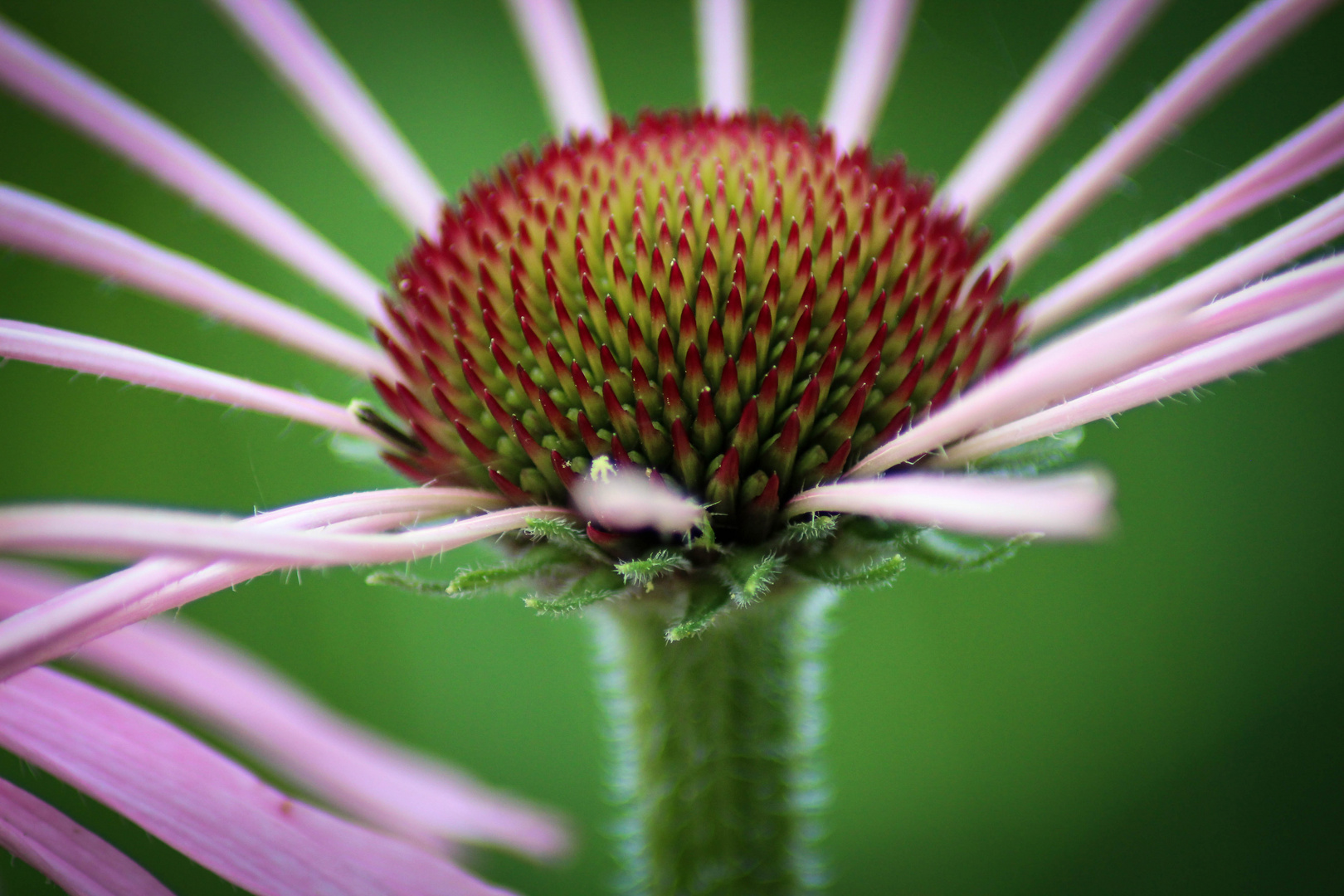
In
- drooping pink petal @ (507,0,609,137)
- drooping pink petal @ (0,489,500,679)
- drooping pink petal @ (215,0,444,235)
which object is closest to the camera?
drooping pink petal @ (0,489,500,679)

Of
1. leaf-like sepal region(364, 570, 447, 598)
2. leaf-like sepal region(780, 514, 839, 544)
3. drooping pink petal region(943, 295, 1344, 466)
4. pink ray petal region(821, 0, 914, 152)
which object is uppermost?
pink ray petal region(821, 0, 914, 152)

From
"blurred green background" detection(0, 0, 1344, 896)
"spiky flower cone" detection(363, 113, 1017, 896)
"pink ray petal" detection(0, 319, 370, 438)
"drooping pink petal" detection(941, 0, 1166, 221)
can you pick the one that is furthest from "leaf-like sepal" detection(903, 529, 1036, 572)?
"blurred green background" detection(0, 0, 1344, 896)

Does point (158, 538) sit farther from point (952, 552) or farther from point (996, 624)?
point (996, 624)

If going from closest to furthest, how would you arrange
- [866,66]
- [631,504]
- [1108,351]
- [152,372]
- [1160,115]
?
[1108,351], [631,504], [152,372], [1160,115], [866,66]

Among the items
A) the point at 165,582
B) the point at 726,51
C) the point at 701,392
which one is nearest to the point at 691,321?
the point at 701,392

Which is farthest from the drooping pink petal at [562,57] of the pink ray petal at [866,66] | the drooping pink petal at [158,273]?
the drooping pink petal at [158,273]

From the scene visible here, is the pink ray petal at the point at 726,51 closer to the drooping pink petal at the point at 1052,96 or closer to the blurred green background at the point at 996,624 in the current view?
the drooping pink petal at the point at 1052,96

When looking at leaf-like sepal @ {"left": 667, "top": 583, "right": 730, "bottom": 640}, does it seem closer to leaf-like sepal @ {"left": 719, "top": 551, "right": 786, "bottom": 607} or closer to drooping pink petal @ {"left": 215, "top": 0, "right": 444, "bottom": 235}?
leaf-like sepal @ {"left": 719, "top": 551, "right": 786, "bottom": 607}

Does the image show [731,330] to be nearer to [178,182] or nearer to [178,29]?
[178,182]
